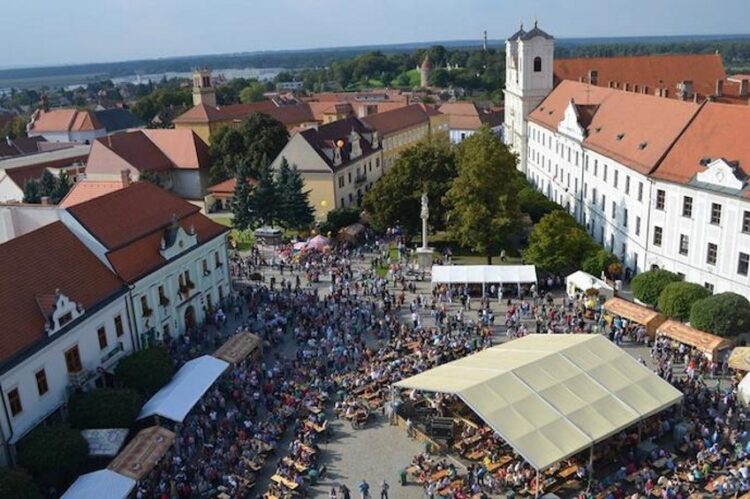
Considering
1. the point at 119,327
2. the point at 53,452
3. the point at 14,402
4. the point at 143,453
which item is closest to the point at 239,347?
the point at 119,327

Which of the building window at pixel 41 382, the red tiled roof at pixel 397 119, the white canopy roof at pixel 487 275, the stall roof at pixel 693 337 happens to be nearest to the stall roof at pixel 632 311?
the stall roof at pixel 693 337

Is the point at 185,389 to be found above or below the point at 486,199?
below

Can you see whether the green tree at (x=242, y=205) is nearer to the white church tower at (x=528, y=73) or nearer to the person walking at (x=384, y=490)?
the white church tower at (x=528, y=73)

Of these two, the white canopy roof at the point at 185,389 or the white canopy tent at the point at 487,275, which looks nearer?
the white canopy roof at the point at 185,389

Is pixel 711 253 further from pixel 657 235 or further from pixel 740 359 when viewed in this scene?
pixel 740 359

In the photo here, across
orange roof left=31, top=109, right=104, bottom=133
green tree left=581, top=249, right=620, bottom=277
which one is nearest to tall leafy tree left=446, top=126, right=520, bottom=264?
green tree left=581, top=249, right=620, bottom=277

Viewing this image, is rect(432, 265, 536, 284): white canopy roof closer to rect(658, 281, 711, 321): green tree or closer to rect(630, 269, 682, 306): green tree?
rect(630, 269, 682, 306): green tree
